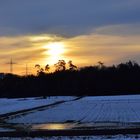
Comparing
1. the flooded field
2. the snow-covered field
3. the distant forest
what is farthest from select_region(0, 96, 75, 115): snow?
the distant forest

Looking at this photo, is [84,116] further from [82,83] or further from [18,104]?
[82,83]

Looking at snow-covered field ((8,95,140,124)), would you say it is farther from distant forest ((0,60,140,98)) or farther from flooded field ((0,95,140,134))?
distant forest ((0,60,140,98))

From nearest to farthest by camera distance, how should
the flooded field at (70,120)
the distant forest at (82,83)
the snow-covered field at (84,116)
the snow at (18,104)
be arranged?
the flooded field at (70,120) < the snow-covered field at (84,116) < the snow at (18,104) < the distant forest at (82,83)

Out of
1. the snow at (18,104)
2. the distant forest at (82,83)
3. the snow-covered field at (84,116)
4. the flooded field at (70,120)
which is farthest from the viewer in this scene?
the distant forest at (82,83)

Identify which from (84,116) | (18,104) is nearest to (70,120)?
(84,116)

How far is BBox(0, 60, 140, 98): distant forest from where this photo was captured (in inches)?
6511

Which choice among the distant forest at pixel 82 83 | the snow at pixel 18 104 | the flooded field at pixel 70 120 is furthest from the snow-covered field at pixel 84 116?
the distant forest at pixel 82 83

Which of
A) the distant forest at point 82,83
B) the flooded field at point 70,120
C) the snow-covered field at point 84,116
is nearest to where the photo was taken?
the flooded field at point 70,120

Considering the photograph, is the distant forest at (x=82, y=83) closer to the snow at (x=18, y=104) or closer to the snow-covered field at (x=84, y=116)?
the snow at (x=18, y=104)

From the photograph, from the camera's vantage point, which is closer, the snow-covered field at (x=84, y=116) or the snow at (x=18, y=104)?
the snow-covered field at (x=84, y=116)

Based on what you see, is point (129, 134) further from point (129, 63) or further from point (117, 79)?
point (129, 63)

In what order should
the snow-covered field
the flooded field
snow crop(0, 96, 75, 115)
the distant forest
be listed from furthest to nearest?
the distant forest → snow crop(0, 96, 75, 115) → the snow-covered field → the flooded field

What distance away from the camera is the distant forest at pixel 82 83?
165375 millimetres

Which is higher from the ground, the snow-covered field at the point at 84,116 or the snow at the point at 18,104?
the snow at the point at 18,104
